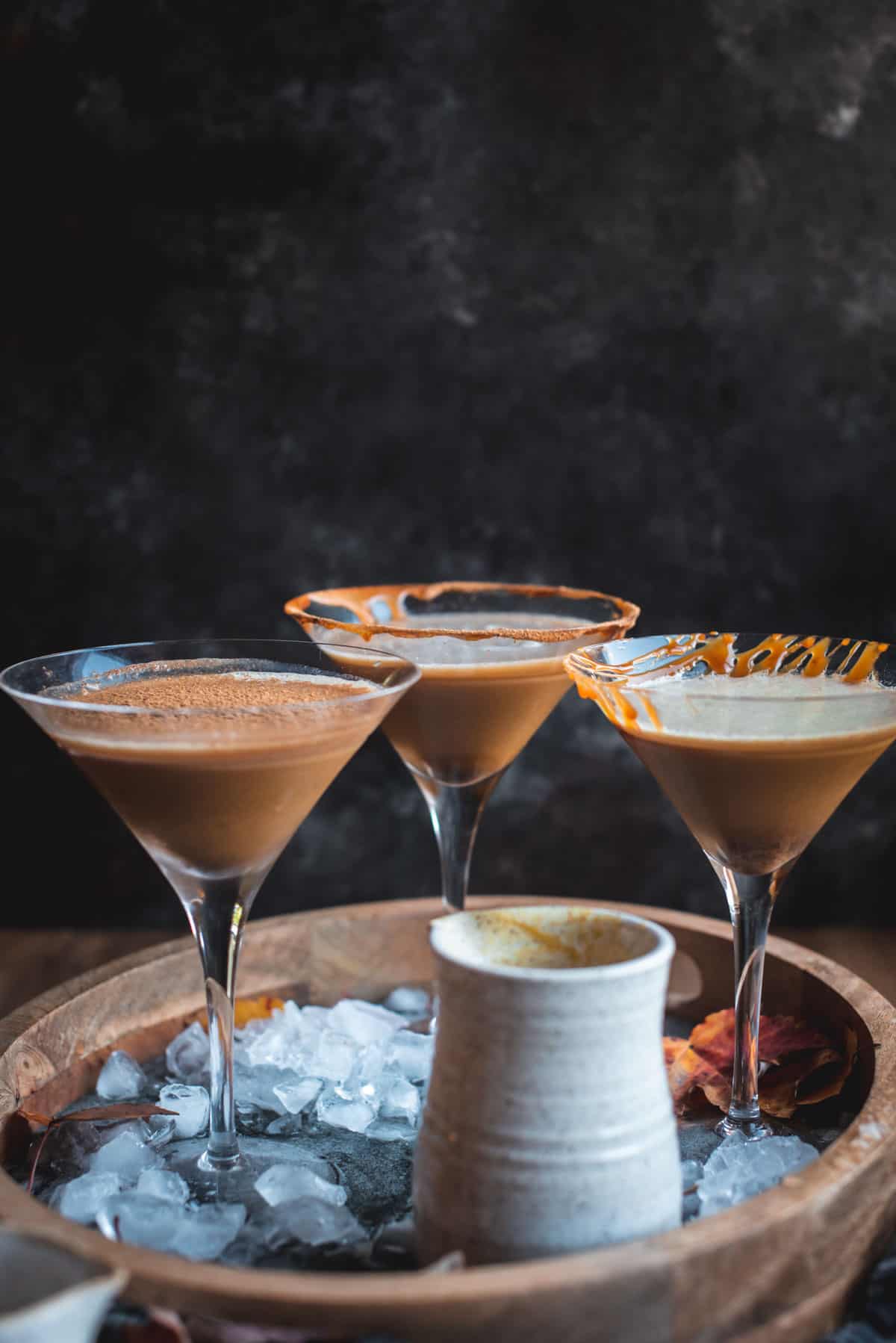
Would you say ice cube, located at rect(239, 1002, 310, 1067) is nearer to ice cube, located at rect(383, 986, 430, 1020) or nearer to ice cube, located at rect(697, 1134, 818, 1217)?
ice cube, located at rect(383, 986, 430, 1020)

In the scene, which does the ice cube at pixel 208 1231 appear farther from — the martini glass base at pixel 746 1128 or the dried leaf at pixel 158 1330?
the martini glass base at pixel 746 1128

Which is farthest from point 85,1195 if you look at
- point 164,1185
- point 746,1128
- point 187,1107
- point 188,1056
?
point 746,1128

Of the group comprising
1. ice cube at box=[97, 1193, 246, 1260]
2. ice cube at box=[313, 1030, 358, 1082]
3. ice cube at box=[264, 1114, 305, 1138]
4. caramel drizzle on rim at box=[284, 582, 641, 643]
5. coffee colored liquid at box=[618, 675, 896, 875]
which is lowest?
ice cube at box=[264, 1114, 305, 1138]

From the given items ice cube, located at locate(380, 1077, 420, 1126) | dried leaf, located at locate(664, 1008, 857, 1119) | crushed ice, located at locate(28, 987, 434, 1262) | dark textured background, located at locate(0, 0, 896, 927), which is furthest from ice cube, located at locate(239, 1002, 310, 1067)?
dark textured background, located at locate(0, 0, 896, 927)

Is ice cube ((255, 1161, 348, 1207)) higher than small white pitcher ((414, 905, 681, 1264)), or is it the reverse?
small white pitcher ((414, 905, 681, 1264))

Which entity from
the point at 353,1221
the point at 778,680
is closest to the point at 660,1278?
the point at 353,1221
